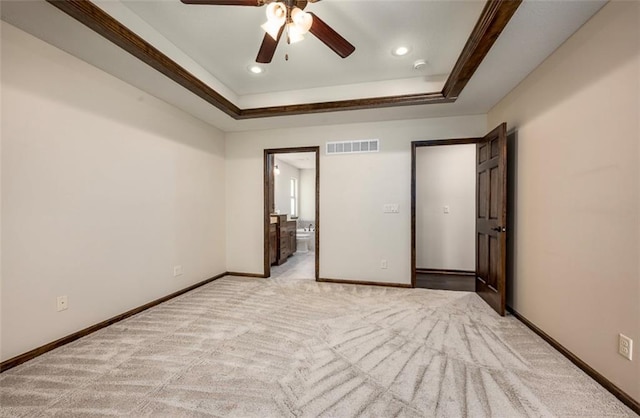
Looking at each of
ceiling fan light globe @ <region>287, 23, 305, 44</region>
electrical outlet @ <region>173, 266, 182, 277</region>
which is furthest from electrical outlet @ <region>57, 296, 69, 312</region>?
ceiling fan light globe @ <region>287, 23, 305, 44</region>

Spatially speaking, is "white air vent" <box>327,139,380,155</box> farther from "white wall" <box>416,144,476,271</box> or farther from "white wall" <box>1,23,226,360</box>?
"white wall" <box>1,23,226,360</box>

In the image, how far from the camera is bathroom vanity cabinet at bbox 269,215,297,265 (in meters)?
4.88

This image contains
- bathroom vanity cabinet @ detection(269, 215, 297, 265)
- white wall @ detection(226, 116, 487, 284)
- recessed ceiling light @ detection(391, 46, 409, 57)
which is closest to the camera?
recessed ceiling light @ detection(391, 46, 409, 57)

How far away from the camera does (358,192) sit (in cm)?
387

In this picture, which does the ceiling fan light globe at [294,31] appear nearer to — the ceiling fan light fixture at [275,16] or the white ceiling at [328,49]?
the ceiling fan light fixture at [275,16]

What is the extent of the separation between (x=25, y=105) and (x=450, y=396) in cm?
349

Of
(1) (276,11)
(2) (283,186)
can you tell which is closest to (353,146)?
(1) (276,11)

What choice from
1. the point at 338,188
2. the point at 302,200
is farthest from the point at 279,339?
the point at 302,200

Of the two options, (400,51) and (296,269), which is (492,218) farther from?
(296,269)

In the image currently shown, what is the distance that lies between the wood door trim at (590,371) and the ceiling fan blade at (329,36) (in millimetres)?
2790

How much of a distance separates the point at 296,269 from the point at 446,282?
2519 mm

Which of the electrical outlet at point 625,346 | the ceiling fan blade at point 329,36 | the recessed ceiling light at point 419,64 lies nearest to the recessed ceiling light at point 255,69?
the ceiling fan blade at point 329,36

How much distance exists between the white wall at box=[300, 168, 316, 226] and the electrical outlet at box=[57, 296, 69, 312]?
22.0 feet

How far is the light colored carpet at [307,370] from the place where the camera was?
4.76 ft
